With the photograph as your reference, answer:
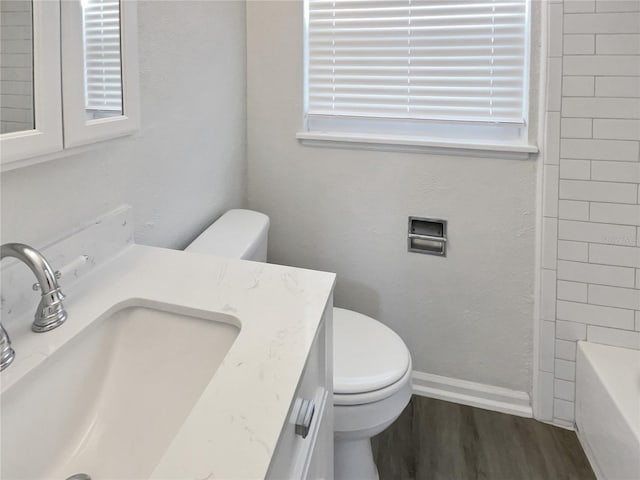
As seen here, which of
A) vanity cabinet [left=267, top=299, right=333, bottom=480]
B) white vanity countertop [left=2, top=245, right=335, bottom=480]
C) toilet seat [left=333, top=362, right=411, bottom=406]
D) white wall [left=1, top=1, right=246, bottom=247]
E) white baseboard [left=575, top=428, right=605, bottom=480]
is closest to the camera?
white vanity countertop [left=2, top=245, right=335, bottom=480]

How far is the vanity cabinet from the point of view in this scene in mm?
710

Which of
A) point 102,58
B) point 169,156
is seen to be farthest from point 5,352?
point 169,156

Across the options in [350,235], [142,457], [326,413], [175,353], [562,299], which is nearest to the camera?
[142,457]

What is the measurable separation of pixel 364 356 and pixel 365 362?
1.2 inches

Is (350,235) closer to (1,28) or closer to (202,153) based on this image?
(202,153)

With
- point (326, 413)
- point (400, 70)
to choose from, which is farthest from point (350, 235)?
point (326, 413)

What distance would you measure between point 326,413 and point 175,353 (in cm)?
35

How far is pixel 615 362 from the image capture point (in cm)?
157

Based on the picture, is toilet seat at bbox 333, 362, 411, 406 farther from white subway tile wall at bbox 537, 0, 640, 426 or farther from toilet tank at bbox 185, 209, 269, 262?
white subway tile wall at bbox 537, 0, 640, 426

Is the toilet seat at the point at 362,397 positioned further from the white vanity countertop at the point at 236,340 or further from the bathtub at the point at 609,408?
the bathtub at the point at 609,408

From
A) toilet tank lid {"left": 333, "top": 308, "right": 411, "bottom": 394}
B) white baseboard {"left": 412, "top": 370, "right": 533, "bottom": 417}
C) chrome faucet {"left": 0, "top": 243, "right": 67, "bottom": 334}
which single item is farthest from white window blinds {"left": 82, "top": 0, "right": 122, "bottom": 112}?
white baseboard {"left": 412, "top": 370, "right": 533, "bottom": 417}

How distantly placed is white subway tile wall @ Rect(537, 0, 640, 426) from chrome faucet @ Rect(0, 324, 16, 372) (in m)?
1.56

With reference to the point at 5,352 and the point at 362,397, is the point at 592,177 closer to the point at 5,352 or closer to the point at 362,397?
the point at 362,397

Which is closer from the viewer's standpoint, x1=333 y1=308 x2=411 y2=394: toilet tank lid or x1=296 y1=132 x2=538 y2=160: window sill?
x1=333 y1=308 x2=411 y2=394: toilet tank lid
